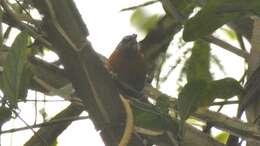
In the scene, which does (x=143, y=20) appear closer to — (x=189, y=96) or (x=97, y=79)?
(x=189, y=96)

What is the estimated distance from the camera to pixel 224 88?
114 centimetres

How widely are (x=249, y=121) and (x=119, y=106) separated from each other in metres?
0.44

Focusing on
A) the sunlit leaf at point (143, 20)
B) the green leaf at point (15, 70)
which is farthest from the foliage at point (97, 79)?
the sunlit leaf at point (143, 20)

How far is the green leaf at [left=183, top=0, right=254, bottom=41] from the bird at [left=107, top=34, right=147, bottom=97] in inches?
8.7

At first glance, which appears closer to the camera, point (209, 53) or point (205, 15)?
point (205, 15)

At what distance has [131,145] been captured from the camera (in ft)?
3.12

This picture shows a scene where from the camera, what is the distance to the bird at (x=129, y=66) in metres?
1.54

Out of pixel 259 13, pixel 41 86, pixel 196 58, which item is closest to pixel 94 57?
pixel 259 13

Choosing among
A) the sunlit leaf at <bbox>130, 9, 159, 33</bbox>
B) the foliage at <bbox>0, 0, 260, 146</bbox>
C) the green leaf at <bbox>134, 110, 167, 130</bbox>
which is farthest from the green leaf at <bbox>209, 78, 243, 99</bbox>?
the sunlit leaf at <bbox>130, 9, 159, 33</bbox>

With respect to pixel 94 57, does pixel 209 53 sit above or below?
below

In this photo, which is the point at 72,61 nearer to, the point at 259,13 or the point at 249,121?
the point at 259,13

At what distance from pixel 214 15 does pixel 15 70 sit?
1.20ft

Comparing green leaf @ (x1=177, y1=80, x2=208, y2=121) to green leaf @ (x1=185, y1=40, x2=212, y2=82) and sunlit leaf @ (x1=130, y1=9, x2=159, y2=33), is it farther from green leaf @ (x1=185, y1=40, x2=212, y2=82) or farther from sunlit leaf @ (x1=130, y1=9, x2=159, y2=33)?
sunlit leaf @ (x1=130, y1=9, x2=159, y2=33)

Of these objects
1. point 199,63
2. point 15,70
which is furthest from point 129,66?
point 15,70
